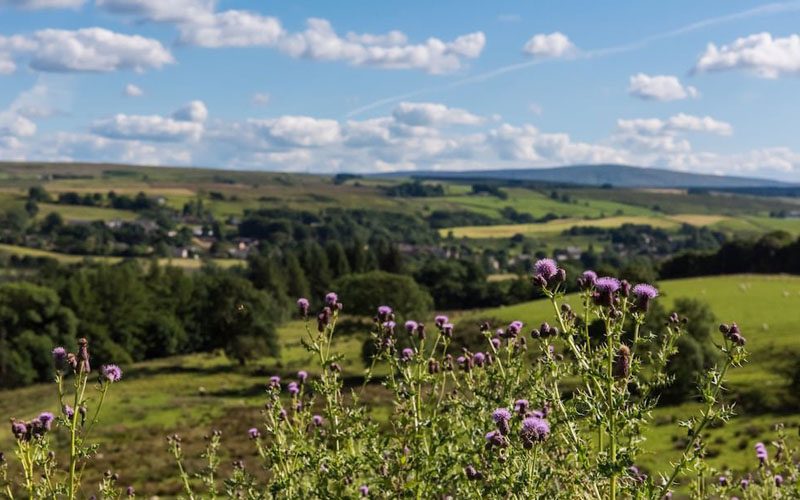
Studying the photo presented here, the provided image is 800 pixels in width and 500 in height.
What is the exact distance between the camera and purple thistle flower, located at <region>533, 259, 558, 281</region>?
6430mm

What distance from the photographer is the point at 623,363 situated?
5.93 metres

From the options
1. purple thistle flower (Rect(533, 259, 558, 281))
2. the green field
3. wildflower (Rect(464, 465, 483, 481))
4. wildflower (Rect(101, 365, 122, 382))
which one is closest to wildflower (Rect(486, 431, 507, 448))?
wildflower (Rect(464, 465, 483, 481))

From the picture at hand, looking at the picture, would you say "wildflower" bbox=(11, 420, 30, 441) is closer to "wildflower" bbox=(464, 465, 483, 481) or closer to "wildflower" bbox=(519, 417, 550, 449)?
"wildflower" bbox=(464, 465, 483, 481)

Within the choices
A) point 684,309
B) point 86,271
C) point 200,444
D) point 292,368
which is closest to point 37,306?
point 86,271

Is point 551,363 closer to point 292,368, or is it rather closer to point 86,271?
point 292,368

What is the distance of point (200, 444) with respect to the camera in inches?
2004

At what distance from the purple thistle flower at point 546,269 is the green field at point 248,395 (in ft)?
78.6

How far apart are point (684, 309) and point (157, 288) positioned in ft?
216

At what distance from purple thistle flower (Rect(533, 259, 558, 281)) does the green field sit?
24.0 m

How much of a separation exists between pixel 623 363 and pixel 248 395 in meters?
67.0

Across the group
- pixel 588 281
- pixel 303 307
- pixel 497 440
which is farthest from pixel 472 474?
pixel 303 307

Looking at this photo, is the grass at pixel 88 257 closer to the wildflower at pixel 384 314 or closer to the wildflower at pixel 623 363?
Result: the wildflower at pixel 384 314

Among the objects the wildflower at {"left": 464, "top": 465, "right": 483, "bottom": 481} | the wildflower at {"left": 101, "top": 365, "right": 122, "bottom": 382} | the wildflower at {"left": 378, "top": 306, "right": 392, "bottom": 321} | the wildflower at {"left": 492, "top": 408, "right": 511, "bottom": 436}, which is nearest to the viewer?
the wildflower at {"left": 492, "top": 408, "right": 511, "bottom": 436}

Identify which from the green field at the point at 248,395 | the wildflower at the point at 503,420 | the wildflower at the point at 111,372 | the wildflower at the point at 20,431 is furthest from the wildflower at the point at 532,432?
the green field at the point at 248,395
